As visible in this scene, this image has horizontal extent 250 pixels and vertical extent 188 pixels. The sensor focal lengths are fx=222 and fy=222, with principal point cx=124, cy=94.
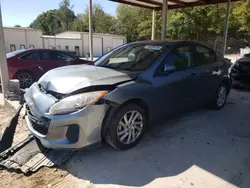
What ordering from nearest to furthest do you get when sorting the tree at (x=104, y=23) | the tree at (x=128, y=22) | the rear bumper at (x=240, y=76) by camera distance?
the rear bumper at (x=240, y=76) → the tree at (x=128, y=22) → the tree at (x=104, y=23)

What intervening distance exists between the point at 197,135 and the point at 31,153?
2.63 m

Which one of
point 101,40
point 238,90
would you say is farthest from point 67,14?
point 238,90

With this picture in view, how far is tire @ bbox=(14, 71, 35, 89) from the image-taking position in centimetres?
731

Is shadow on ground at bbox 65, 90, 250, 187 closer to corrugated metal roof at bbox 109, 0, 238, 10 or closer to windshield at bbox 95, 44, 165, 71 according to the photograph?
windshield at bbox 95, 44, 165, 71

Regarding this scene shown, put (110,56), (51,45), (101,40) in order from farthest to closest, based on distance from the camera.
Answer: (101,40) < (51,45) < (110,56)

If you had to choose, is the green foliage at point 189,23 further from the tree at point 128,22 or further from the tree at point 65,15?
the tree at point 65,15

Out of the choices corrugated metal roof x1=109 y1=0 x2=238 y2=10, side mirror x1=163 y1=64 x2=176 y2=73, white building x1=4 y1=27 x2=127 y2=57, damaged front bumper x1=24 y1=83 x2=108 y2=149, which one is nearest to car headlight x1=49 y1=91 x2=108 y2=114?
damaged front bumper x1=24 y1=83 x2=108 y2=149

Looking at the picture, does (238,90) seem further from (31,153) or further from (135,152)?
(31,153)

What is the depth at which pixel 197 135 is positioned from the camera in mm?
3744

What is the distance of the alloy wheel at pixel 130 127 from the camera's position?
305 centimetres

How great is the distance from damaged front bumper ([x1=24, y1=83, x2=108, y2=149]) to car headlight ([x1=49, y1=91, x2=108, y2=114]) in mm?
51

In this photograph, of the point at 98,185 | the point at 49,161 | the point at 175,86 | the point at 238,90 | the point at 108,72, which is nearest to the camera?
the point at 98,185

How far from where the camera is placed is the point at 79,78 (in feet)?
10.1

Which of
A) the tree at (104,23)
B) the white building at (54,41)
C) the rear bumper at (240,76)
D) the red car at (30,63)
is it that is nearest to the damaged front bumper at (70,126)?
the red car at (30,63)
